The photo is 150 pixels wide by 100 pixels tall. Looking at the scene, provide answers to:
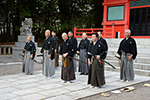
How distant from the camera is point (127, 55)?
23.9 feet

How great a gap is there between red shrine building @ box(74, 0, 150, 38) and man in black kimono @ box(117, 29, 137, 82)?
7782 mm

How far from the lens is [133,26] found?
15961 mm

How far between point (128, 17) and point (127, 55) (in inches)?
371

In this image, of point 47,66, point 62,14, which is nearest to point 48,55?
point 47,66

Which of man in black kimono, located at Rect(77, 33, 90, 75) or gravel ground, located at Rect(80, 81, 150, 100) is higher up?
man in black kimono, located at Rect(77, 33, 90, 75)

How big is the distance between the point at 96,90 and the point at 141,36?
1074 cm

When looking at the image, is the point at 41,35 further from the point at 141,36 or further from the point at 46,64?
the point at 46,64

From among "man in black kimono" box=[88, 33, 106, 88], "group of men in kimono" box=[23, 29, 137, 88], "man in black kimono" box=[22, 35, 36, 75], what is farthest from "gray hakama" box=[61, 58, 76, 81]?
"man in black kimono" box=[22, 35, 36, 75]

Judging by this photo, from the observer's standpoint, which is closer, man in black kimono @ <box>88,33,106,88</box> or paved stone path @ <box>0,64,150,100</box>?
paved stone path @ <box>0,64,150,100</box>

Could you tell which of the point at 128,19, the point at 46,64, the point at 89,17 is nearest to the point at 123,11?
the point at 128,19

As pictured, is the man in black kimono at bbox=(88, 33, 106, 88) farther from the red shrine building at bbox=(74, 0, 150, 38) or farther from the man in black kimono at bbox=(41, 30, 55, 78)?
the red shrine building at bbox=(74, 0, 150, 38)

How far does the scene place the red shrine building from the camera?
15.2 meters

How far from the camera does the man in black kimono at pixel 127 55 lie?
716 centimetres

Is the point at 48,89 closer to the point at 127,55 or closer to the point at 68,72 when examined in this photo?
the point at 68,72
